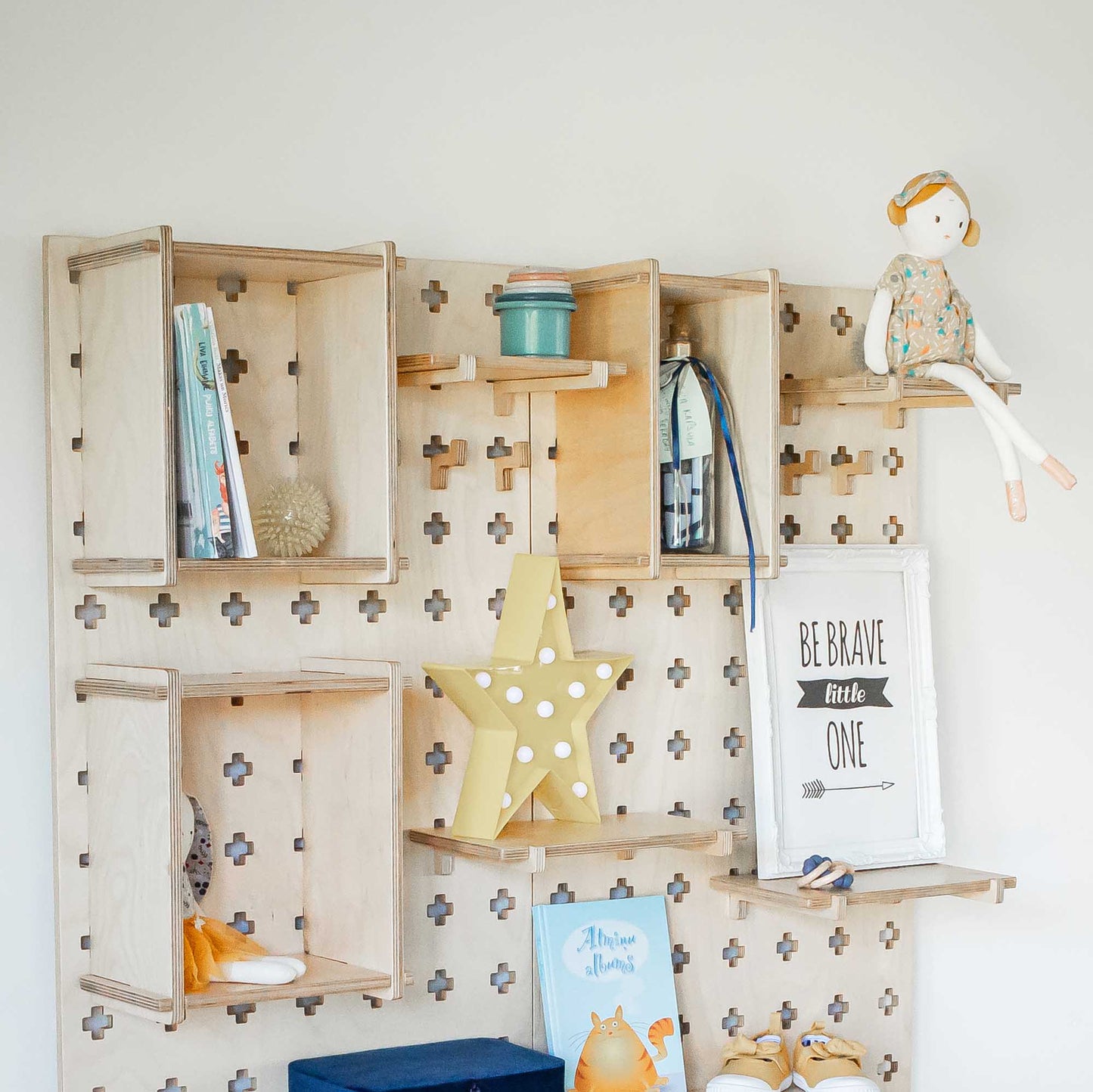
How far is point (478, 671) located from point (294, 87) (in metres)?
0.83

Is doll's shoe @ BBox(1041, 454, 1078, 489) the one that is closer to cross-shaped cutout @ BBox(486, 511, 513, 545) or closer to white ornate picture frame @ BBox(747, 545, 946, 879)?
white ornate picture frame @ BBox(747, 545, 946, 879)

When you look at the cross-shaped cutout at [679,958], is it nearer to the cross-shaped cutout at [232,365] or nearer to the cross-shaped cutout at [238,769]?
the cross-shaped cutout at [238,769]

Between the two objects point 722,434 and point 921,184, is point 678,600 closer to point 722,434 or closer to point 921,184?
point 722,434

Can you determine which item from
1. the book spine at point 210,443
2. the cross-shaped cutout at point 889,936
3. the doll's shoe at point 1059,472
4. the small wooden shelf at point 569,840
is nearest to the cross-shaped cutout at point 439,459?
the book spine at point 210,443

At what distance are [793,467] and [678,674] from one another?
387 mm

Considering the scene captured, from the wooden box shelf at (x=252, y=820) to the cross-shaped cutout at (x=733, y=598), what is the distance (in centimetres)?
67

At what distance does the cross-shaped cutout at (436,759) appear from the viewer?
2.17m

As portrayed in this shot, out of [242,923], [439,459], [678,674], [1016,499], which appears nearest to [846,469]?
[1016,499]

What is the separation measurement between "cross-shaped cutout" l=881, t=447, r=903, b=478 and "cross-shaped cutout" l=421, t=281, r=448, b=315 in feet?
2.71

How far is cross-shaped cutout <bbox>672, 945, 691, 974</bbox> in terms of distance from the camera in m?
2.37

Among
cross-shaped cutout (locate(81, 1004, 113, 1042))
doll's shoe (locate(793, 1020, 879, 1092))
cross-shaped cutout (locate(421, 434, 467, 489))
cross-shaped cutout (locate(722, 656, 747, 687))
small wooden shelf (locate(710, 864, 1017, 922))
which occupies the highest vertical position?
cross-shaped cutout (locate(421, 434, 467, 489))

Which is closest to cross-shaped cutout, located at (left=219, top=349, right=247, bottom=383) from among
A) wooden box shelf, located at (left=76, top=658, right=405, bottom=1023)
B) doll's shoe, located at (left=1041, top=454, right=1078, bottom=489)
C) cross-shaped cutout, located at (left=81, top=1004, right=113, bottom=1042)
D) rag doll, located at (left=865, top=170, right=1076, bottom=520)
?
wooden box shelf, located at (left=76, top=658, right=405, bottom=1023)

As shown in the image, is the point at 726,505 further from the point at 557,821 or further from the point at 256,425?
the point at 256,425

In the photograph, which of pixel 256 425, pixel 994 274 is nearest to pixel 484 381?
pixel 256 425
